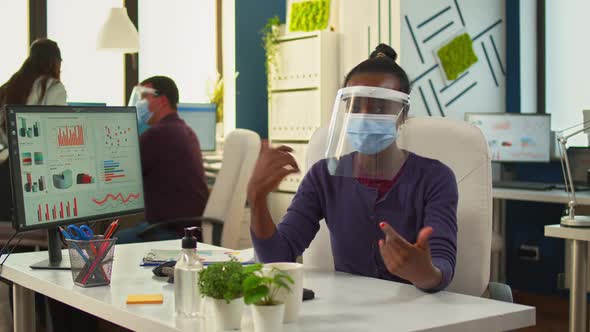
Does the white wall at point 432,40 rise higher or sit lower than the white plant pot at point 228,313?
higher

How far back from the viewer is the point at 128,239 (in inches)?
141

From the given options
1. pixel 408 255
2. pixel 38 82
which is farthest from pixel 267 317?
pixel 38 82

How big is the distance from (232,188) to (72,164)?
162cm

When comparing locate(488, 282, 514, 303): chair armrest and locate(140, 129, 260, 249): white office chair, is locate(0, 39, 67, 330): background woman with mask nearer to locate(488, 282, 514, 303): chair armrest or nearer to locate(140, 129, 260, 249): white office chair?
locate(140, 129, 260, 249): white office chair

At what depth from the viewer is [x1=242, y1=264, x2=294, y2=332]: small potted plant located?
1285 mm

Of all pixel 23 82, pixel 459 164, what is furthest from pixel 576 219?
pixel 23 82

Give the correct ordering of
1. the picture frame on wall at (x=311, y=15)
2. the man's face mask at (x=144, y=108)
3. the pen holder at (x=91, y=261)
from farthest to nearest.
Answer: the picture frame on wall at (x=311, y=15), the man's face mask at (x=144, y=108), the pen holder at (x=91, y=261)

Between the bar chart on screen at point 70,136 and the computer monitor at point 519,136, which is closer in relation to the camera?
the bar chart on screen at point 70,136

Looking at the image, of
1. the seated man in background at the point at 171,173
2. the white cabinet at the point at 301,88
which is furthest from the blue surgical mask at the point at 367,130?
the white cabinet at the point at 301,88

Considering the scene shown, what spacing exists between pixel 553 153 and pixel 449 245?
3.63 meters

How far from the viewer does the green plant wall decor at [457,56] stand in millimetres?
5344

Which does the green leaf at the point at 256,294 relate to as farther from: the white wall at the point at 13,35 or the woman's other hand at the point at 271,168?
the white wall at the point at 13,35

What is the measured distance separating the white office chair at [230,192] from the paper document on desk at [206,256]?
1.43m

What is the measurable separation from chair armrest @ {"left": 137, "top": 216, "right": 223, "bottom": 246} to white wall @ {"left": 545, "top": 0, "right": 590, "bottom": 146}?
2.61 metres
